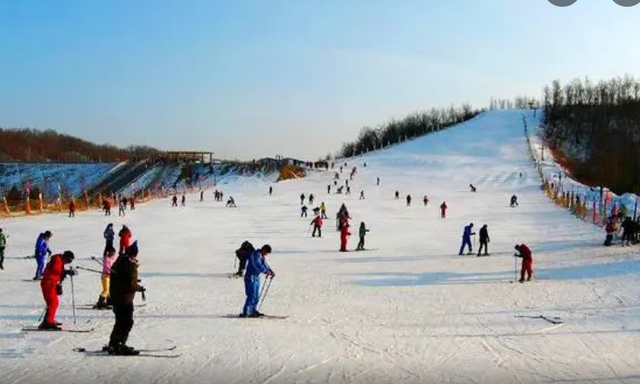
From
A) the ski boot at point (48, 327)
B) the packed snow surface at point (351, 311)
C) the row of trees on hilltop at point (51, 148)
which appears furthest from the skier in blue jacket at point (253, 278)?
the row of trees on hilltop at point (51, 148)

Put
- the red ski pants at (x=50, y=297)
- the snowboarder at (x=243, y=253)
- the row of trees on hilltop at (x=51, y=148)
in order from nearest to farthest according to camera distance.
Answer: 1. the red ski pants at (x=50, y=297)
2. the snowboarder at (x=243, y=253)
3. the row of trees on hilltop at (x=51, y=148)

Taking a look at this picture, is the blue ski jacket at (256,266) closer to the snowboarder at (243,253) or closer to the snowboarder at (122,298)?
the snowboarder at (243,253)

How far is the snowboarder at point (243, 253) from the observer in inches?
503

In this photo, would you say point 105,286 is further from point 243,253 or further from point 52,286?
point 243,253

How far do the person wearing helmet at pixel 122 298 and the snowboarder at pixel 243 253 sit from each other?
342cm

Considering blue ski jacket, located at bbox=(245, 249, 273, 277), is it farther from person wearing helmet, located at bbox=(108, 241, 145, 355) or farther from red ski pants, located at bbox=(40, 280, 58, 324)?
red ski pants, located at bbox=(40, 280, 58, 324)

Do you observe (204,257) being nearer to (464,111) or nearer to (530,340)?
(530,340)

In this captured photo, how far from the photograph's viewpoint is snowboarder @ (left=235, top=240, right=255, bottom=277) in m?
12.8

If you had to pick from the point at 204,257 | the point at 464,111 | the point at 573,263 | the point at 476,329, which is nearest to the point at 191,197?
the point at 204,257

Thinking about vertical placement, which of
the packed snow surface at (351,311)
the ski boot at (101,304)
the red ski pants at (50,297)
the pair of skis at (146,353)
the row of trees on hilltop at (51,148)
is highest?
the row of trees on hilltop at (51,148)

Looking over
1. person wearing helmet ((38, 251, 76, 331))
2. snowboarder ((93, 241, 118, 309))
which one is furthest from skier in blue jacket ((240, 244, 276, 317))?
person wearing helmet ((38, 251, 76, 331))

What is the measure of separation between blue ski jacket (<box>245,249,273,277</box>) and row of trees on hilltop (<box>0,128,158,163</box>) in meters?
134

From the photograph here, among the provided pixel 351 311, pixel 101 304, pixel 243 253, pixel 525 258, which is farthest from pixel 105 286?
pixel 525 258

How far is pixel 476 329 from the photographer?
1138cm
